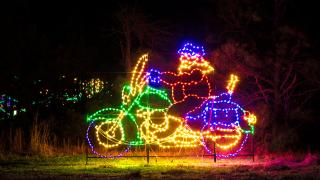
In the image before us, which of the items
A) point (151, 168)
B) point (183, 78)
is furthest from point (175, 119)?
point (151, 168)

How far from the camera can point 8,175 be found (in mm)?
12375

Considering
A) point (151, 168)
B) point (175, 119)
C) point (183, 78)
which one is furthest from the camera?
point (183, 78)

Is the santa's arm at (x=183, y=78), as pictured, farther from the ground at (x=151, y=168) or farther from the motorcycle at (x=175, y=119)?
the ground at (x=151, y=168)

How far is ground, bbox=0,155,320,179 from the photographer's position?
1213 centimetres

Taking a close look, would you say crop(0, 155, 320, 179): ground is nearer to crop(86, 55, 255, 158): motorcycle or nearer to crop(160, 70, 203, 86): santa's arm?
crop(86, 55, 255, 158): motorcycle

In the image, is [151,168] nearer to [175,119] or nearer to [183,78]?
[175,119]

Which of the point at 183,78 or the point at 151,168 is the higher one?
the point at 183,78

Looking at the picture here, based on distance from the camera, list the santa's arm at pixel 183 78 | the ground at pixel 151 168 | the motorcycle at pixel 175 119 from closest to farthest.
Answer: the ground at pixel 151 168 < the motorcycle at pixel 175 119 < the santa's arm at pixel 183 78

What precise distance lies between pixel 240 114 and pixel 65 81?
22.8 ft

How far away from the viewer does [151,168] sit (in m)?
13.7

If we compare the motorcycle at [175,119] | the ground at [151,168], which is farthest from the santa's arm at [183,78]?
the ground at [151,168]

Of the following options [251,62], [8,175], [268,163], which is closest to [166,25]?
[251,62]

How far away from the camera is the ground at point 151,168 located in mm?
12133

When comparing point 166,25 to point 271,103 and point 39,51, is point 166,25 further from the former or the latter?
point 271,103
